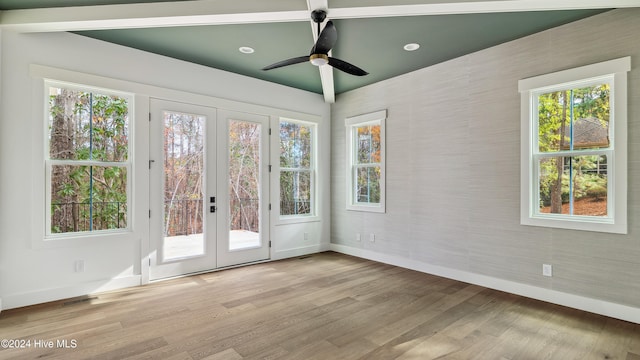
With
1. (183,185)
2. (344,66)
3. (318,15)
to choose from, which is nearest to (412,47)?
(344,66)

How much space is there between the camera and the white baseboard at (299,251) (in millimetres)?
5266

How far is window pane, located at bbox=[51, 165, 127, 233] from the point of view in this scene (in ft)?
11.5

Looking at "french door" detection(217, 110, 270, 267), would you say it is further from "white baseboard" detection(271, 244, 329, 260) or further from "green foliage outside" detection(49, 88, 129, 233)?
"green foliage outside" detection(49, 88, 129, 233)

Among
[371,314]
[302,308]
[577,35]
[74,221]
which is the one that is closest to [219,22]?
[74,221]

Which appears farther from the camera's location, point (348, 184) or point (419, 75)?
point (348, 184)

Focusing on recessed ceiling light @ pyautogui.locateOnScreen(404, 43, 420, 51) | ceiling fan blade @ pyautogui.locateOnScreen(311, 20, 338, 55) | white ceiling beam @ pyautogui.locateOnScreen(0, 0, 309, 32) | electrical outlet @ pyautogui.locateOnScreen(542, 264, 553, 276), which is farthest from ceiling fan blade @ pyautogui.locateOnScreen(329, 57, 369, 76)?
electrical outlet @ pyautogui.locateOnScreen(542, 264, 553, 276)

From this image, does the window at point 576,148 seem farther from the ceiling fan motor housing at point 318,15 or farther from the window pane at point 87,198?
the window pane at point 87,198

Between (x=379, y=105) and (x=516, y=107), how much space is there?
81.1 inches

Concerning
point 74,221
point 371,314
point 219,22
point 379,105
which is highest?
point 219,22

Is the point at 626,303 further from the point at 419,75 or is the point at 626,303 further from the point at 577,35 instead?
the point at 419,75

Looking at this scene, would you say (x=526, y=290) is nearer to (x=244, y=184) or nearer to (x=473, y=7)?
(x=473, y=7)

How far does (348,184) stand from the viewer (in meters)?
5.71

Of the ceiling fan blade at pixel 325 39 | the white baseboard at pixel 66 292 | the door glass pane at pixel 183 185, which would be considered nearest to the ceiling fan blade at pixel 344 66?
the ceiling fan blade at pixel 325 39

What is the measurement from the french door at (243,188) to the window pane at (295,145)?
38cm
